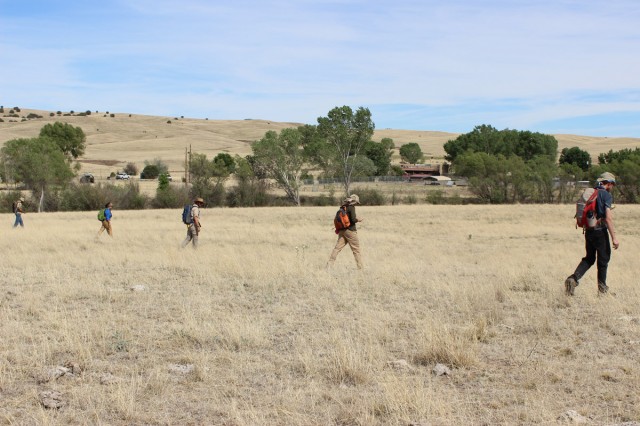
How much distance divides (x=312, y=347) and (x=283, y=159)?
61.2m

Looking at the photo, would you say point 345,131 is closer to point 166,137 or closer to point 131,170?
point 131,170

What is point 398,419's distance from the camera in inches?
183

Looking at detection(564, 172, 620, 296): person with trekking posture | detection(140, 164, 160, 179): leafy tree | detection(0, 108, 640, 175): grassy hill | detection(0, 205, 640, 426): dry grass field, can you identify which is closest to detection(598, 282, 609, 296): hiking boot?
detection(564, 172, 620, 296): person with trekking posture

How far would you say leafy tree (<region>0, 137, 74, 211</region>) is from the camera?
53.2 meters

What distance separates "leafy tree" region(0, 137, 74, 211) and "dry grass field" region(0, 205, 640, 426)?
44493mm

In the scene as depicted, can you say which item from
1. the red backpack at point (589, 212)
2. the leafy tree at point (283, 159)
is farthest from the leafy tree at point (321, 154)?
the red backpack at point (589, 212)

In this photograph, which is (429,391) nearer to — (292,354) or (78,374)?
(292,354)

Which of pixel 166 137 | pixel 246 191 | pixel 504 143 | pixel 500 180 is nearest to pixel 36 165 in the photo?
pixel 246 191

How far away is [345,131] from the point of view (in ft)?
238

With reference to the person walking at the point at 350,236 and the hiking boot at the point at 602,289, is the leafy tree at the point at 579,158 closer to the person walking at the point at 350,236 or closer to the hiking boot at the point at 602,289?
the person walking at the point at 350,236

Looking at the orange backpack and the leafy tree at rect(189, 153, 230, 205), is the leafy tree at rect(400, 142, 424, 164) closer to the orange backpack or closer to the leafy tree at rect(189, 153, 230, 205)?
the leafy tree at rect(189, 153, 230, 205)

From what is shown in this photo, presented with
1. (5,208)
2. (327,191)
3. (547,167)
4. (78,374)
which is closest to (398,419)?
(78,374)

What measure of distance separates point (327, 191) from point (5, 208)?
33.1m

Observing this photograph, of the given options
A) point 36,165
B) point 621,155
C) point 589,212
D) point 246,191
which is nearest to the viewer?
point 589,212
